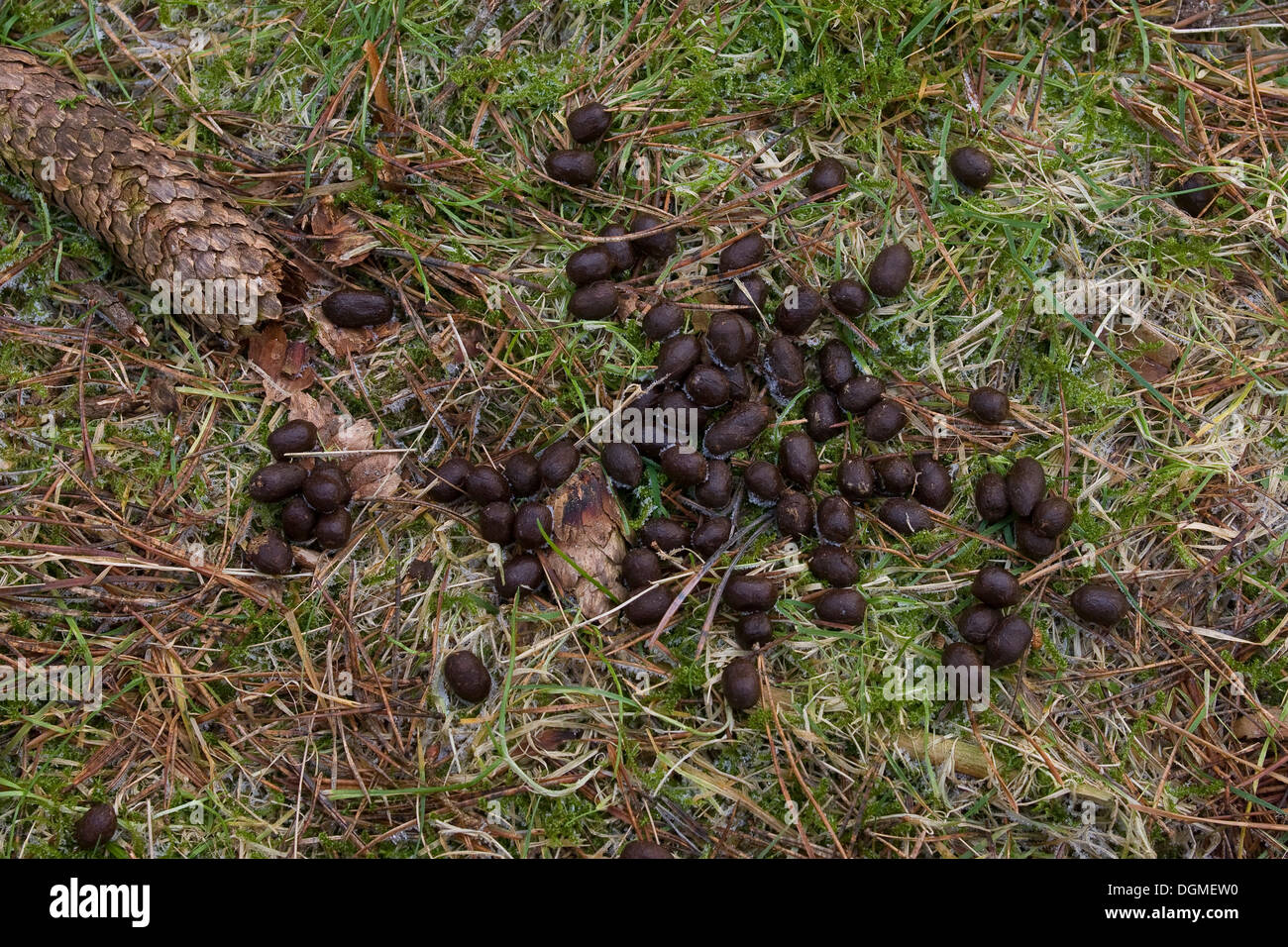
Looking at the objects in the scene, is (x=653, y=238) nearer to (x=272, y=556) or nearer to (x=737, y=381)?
(x=737, y=381)

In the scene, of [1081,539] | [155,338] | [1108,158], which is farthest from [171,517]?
[1108,158]

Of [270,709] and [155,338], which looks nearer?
[270,709]

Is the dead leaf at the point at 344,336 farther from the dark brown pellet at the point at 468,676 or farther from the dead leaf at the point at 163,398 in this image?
the dark brown pellet at the point at 468,676

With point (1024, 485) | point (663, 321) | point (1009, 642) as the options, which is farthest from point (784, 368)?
point (1009, 642)

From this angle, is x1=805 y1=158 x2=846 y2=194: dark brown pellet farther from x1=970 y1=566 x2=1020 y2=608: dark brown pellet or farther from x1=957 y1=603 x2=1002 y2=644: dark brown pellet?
x1=957 y1=603 x2=1002 y2=644: dark brown pellet

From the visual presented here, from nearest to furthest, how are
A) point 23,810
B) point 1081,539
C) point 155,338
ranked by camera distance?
1. point 23,810
2. point 1081,539
3. point 155,338

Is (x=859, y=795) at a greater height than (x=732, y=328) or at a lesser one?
lesser

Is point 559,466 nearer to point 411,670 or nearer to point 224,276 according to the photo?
point 411,670
